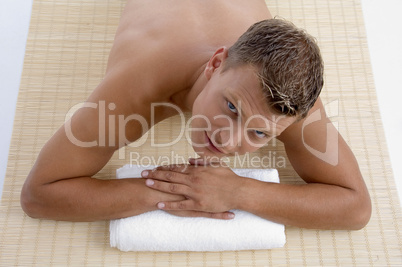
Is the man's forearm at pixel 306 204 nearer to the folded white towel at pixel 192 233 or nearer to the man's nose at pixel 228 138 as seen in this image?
the folded white towel at pixel 192 233

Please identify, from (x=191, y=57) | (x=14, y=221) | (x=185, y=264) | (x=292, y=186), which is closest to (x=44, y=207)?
(x=14, y=221)

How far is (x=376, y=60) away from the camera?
6.36ft

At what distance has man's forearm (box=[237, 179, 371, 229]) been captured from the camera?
49.2 inches

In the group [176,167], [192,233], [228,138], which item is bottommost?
[192,233]

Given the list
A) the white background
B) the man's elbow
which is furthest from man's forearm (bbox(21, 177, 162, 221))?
the white background

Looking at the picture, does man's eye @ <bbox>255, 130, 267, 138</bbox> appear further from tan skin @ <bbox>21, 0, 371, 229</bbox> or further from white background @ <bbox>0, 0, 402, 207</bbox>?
white background @ <bbox>0, 0, 402, 207</bbox>

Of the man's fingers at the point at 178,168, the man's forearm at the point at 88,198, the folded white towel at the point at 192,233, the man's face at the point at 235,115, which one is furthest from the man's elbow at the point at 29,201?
the man's face at the point at 235,115

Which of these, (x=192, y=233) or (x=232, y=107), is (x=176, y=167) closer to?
(x=192, y=233)

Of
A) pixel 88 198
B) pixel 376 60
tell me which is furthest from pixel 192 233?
pixel 376 60

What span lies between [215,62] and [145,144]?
0.45 metres

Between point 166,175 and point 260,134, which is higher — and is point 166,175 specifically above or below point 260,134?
below

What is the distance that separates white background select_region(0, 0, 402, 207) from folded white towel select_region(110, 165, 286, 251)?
627 mm

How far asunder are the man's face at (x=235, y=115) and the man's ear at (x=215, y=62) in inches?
0.8

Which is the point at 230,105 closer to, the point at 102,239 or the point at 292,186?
the point at 292,186
